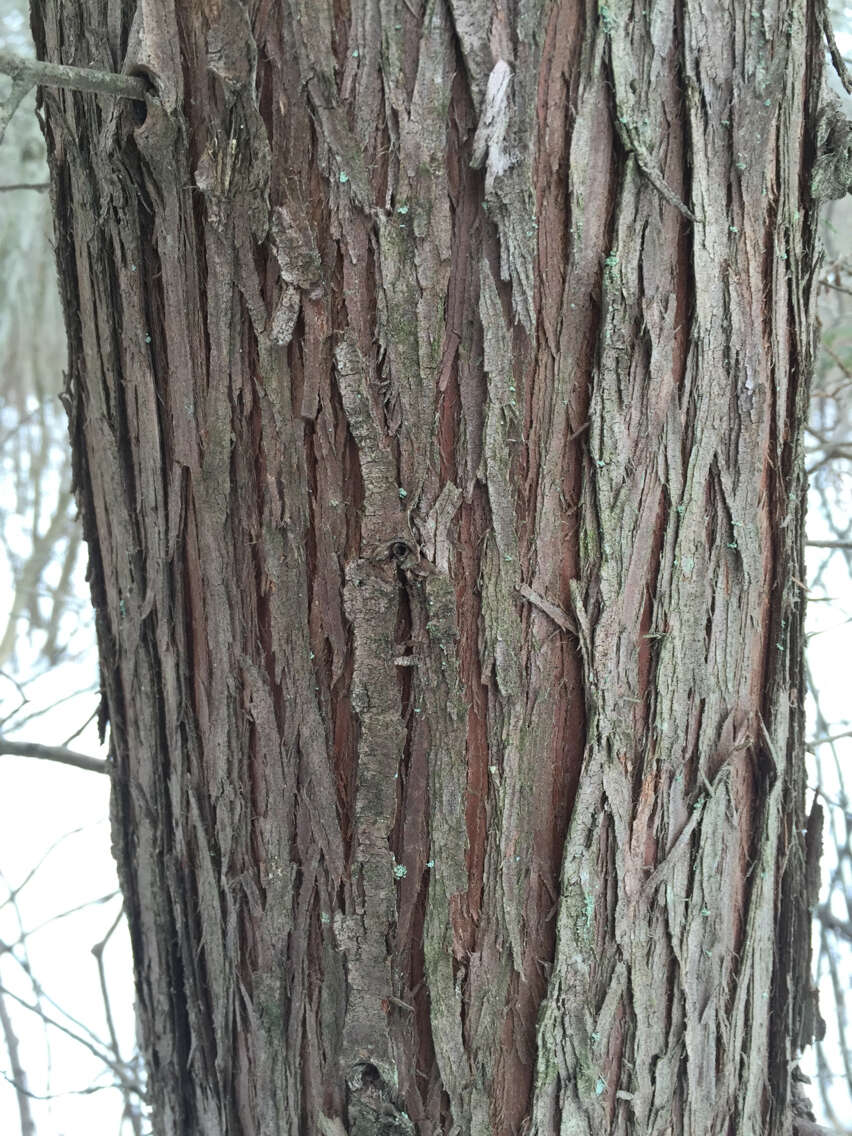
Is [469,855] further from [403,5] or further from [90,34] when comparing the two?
[90,34]

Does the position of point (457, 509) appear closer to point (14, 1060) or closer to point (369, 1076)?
point (369, 1076)

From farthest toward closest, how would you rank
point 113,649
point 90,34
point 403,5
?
point 113,649
point 90,34
point 403,5

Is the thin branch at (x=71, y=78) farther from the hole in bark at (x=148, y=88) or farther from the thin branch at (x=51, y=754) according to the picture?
the thin branch at (x=51, y=754)

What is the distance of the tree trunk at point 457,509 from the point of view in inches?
34.8

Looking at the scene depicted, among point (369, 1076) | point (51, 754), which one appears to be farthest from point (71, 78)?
point (51, 754)

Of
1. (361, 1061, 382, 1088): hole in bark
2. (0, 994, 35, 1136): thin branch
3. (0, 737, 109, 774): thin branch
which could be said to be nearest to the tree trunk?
(361, 1061, 382, 1088): hole in bark

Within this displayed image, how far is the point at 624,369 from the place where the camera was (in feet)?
3.08

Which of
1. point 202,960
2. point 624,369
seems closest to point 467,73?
point 624,369

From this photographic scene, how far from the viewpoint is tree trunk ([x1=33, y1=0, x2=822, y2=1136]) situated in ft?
2.90

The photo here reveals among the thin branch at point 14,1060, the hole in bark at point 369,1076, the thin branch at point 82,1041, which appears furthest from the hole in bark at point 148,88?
the thin branch at point 14,1060

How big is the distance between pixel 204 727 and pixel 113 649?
214 millimetres

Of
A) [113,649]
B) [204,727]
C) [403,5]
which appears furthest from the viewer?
[113,649]

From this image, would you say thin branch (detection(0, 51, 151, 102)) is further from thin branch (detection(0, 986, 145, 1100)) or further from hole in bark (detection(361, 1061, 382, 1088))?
thin branch (detection(0, 986, 145, 1100))

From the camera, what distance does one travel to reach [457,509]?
3.07 ft
